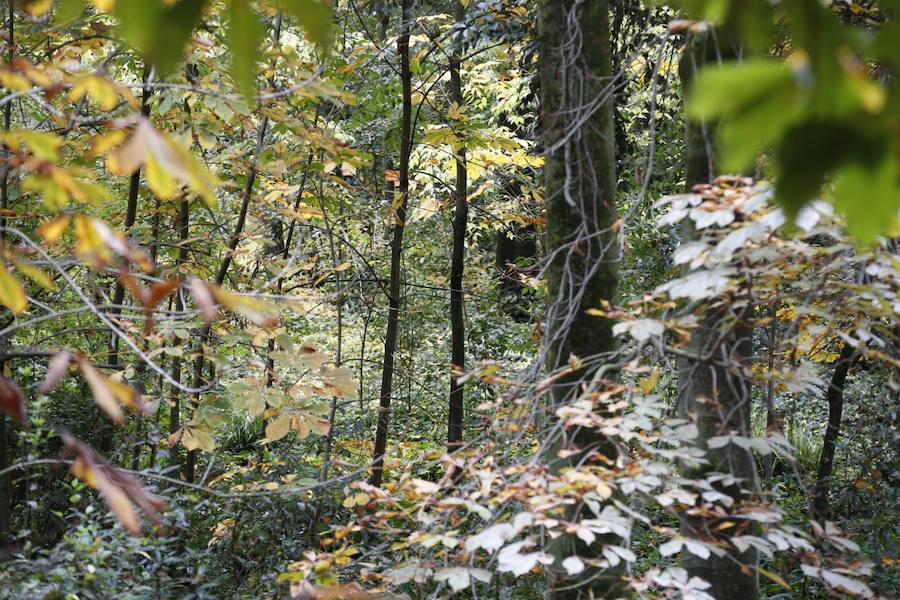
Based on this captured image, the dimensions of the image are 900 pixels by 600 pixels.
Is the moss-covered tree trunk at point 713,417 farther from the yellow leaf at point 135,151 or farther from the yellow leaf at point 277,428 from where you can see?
the yellow leaf at point 135,151

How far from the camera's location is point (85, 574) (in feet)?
8.46

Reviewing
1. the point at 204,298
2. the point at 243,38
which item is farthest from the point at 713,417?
the point at 243,38

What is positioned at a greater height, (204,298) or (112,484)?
(204,298)

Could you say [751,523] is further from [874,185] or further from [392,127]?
[392,127]

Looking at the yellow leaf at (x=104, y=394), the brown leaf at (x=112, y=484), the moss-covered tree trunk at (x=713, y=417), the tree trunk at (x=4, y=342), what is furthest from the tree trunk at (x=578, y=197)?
the tree trunk at (x=4, y=342)

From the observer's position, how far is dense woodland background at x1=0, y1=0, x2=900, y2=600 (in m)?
0.74

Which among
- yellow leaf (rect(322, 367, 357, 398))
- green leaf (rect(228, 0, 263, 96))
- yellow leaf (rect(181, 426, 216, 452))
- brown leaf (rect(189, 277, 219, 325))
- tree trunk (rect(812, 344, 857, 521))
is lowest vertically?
tree trunk (rect(812, 344, 857, 521))

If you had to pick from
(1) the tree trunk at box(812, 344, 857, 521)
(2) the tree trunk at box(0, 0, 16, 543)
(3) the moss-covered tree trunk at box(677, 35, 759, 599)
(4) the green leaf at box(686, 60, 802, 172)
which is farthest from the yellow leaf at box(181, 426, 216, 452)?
(1) the tree trunk at box(812, 344, 857, 521)

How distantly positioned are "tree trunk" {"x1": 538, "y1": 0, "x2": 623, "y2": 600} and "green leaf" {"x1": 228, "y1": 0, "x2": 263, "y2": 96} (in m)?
1.79

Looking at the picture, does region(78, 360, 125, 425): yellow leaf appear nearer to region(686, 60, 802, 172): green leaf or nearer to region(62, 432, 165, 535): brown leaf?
region(62, 432, 165, 535): brown leaf

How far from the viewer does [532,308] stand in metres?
5.80

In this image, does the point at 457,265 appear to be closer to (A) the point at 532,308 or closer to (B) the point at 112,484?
(A) the point at 532,308

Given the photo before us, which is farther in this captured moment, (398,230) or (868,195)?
(398,230)

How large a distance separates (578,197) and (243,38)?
6.19 ft
